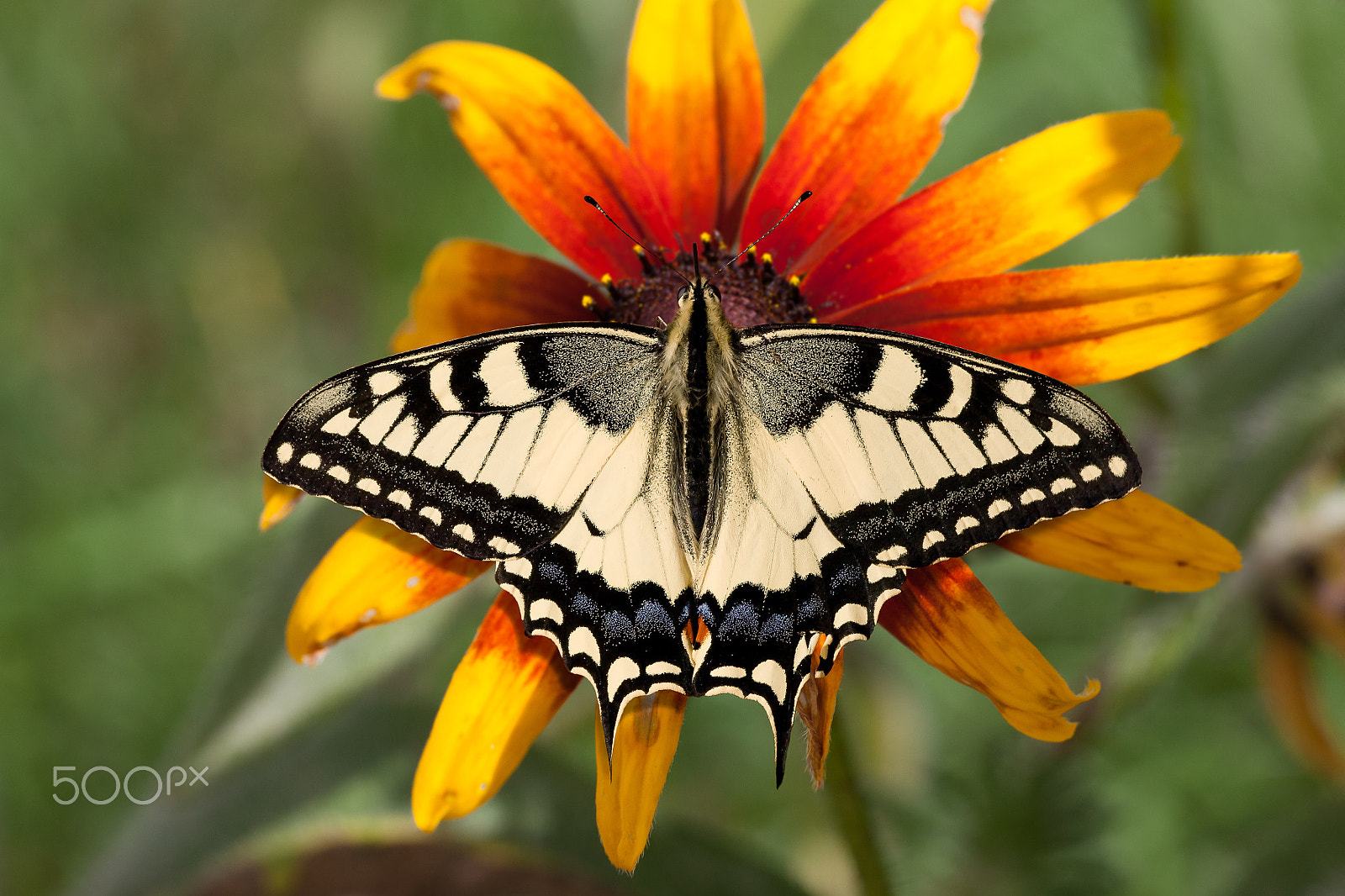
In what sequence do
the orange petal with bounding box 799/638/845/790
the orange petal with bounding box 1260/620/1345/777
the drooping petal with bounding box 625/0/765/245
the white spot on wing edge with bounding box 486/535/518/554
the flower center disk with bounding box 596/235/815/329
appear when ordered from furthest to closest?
1. the orange petal with bounding box 1260/620/1345/777
2. the flower center disk with bounding box 596/235/815/329
3. the drooping petal with bounding box 625/0/765/245
4. the white spot on wing edge with bounding box 486/535/518/554
5. the orange petal with bounding box 799/638/845/790

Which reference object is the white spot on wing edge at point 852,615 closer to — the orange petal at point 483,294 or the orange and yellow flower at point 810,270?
the orange and yellow flower at point 810,270

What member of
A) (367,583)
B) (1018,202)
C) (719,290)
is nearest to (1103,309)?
(1018,202)

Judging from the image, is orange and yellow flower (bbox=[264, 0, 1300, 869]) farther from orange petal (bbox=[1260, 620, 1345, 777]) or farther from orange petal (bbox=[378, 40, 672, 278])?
orange petal (bbox=[1260, 620, 1345, 777])

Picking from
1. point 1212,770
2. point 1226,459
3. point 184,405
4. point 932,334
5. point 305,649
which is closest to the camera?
point 305,649

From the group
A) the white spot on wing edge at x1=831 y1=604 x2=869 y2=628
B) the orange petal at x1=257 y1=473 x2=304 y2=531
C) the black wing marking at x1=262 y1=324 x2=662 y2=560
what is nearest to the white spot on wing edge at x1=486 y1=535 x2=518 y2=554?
the black wing marking at x1=262 y1=324 x2=662 y2=560

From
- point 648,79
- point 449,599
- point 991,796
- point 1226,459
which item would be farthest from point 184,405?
point 1226,459

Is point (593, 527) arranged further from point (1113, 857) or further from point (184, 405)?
point (184, 405)

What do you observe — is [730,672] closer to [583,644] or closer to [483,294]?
[583,644]
